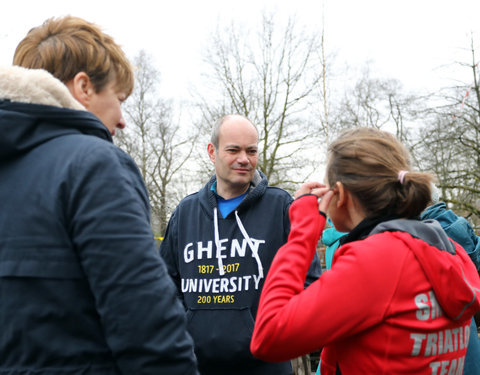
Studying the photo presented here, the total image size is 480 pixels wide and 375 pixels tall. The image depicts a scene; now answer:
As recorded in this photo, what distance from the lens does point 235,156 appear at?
3.18 meters

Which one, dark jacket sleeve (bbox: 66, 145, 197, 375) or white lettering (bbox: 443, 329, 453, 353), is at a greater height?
dark jacket sleeve (bbox: 66, 145, 197, 375)

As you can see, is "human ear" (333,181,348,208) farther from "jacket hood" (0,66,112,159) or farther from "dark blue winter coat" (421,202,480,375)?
"dark blue winter coat" (421,202,480,375)

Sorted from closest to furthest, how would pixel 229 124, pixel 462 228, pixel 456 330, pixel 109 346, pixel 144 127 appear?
pixel 109 346 < pixel 456 330 < pixel 229 124 < pixel 462 228 < pixel 144 127

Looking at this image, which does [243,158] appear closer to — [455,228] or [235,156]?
[235,156]

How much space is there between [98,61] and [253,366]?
1772mm

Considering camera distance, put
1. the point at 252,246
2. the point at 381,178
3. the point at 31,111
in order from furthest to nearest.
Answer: the point at 252,246, the point at 381,178, the point at 31,111

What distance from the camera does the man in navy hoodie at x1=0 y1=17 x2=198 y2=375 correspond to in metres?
1.17

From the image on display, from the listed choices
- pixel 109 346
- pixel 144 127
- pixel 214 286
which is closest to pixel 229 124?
pixel 214 286

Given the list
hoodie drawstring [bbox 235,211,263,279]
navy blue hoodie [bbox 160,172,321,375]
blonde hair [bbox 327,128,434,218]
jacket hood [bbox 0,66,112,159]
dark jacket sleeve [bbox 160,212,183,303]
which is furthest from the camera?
dark jacket sleeve [bbox 160,212,183,303]

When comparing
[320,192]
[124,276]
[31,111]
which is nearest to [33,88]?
[31,111]

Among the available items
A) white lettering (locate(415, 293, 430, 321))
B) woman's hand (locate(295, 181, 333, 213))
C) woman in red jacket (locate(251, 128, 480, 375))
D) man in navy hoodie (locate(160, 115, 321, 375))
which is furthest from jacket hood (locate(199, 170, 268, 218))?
white lettering (locate(415, 293, 430, 321))

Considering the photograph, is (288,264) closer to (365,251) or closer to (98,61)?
(365,251)

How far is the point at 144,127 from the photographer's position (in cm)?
2436

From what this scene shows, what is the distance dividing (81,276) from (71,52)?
69 centimetres
